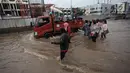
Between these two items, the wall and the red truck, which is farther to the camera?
the wall

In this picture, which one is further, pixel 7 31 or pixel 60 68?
pixel 7 31

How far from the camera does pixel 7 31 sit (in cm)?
1809

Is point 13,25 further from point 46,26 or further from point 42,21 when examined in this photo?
point 46,26

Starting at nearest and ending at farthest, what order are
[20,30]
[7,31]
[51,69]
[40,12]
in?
1. [51,69]
2. [7,31]
3. [20,30]
4. [40,12]

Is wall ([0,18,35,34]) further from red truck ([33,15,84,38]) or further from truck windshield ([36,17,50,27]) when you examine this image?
truck windshield ([36,17,50,27])

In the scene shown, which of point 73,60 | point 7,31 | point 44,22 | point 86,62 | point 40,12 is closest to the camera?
point 86,62

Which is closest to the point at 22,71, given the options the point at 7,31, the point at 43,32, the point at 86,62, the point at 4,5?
the point at 86,62

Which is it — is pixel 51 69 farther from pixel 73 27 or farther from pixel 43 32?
pixel 73 27

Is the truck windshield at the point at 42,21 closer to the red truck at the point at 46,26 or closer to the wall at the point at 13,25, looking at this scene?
the red truck at the point at 46,26

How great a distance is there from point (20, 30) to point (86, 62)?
1673 cm

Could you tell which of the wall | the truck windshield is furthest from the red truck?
the wall

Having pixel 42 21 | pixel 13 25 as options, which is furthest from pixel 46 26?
pixel 13 25

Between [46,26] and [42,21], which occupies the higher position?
[42,21]

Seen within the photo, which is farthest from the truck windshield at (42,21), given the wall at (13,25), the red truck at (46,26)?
the wall at (13,25)
